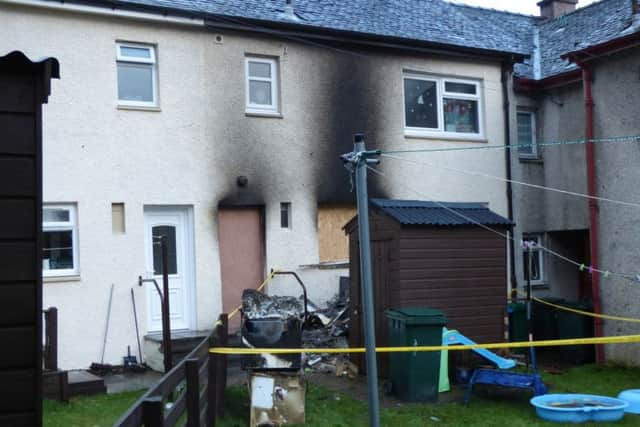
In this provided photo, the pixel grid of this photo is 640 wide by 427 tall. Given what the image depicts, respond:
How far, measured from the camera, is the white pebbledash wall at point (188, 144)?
40.9 feet

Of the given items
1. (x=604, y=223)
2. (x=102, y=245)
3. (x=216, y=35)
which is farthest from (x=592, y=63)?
(x=102, y=245)

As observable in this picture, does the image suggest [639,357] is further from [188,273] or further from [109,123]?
[109,123]

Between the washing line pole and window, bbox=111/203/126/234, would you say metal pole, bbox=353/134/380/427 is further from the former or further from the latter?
window, bbox=111/203/126/234

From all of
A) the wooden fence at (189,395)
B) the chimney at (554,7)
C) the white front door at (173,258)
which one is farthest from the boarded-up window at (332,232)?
the chimney at (554,7)

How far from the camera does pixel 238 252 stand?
561 inches

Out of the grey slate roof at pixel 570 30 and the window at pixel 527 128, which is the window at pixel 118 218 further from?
the grey slate roof at pixel 570 30

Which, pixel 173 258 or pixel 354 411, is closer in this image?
pixel 354 411

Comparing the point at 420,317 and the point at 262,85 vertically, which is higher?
the point at 262,85

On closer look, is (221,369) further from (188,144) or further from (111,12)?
(111,12)

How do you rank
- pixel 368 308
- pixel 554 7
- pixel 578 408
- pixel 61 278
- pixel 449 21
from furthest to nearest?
1. pixel 554 7
2. pixel 449 21
3. pixel 61 278
4. pixel 578 408
5. pixel 368 308

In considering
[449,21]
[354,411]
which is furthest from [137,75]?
[449,21]

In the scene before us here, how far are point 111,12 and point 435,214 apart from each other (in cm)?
627

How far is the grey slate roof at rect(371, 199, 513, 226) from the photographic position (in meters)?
11.5

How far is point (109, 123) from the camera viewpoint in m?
12.9
